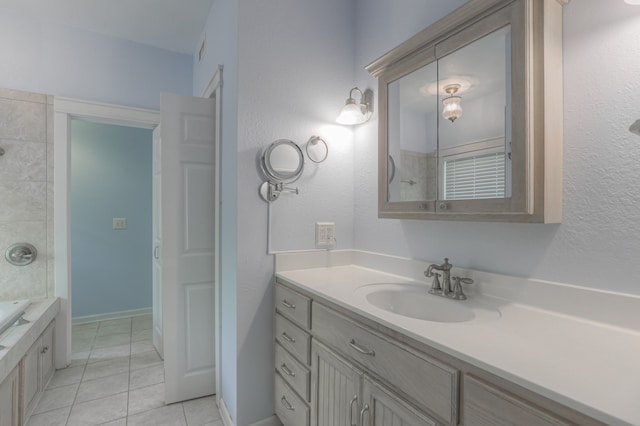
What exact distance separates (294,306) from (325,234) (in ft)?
1.61

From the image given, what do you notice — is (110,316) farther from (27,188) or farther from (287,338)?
(287,338)

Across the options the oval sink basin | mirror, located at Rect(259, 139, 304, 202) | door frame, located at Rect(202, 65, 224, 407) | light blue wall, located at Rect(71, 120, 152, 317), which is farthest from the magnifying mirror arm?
light blue wall, located at Rect(71, 120, 152, 317)

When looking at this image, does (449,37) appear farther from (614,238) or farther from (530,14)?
(614,238)

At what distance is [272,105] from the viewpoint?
1641mm

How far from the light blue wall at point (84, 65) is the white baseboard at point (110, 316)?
229cm

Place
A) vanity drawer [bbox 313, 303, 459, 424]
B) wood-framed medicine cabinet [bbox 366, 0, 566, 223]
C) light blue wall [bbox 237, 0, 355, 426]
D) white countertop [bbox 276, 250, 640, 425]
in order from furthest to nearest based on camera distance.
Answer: light blue wall [bbox 237, 0, 355, 426] → wood-framed medicine cabinet [bbox 366, 0, 566, 223] → vanity drawer [bbox 313, 303, 459, 424] → white countertop [bbox 276, 250, 640, 425]

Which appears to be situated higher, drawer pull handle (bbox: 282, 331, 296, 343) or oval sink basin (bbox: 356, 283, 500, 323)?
oval sink basin (bbox: 356, 283, 500, 323)

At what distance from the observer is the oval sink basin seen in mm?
1107

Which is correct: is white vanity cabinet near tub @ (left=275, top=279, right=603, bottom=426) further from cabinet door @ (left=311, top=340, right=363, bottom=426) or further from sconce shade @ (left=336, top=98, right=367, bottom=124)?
sconce shade @ (left=336, top=98, right=367, bottom=124)

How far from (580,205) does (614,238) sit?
0.13m

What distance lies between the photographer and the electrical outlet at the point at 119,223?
11.3 ft

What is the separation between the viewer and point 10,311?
1.89 metres

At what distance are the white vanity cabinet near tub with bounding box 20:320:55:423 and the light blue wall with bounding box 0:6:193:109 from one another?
1.79 m

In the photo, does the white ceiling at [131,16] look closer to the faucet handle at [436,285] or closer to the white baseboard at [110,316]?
the faucet handle at [436,285]
